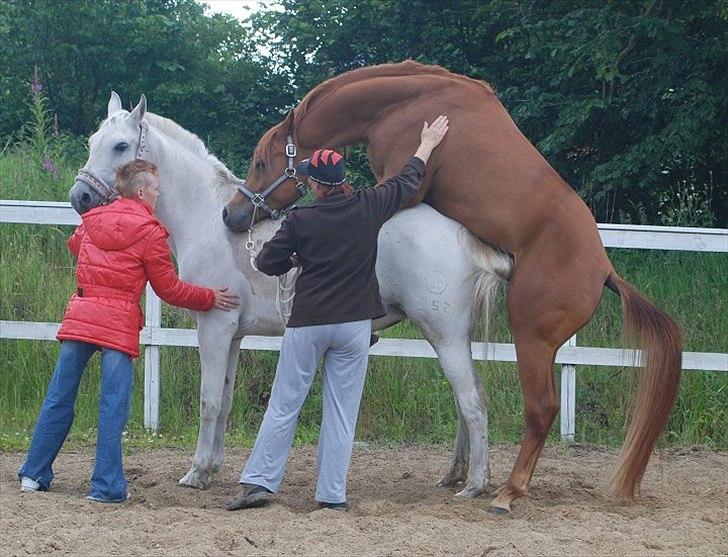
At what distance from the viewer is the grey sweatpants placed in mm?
5180

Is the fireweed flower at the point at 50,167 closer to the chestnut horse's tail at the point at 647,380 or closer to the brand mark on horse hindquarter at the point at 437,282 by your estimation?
the brand mark on horse hindquarter at the point at 437,282

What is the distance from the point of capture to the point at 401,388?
26.0ft

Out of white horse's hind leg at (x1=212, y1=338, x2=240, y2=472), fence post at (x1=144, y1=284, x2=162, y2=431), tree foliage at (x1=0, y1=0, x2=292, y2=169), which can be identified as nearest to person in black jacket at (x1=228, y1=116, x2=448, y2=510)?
white horse's hind leg at (x1=212, y1=338, x2=240, y2=472)

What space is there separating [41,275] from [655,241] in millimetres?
5134

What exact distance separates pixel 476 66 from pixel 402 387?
18.5 feet

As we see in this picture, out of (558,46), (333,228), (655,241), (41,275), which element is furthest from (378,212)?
(558,46)

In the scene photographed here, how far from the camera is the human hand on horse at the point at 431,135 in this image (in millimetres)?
5352

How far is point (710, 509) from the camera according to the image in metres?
5.36

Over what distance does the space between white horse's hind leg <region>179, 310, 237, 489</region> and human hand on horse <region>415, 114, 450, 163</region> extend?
4.88 ft

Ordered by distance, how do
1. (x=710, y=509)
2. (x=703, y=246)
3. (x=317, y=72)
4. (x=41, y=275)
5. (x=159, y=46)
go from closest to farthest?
(x=710, y=509) < (x=703, y=246) < (x=41, y=275) < (x=317, y=72) < (x=159, y=46)

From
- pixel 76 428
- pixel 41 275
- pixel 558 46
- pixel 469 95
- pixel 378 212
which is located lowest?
pixel 76 428

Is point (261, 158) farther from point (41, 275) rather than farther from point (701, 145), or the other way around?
point (701, 145)

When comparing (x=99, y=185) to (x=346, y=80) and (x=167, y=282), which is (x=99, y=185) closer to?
(x=167, y=282)

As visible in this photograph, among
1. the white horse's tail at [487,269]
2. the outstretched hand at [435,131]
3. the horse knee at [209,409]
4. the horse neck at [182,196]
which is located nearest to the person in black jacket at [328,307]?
the outstretched hand at [435,131]
